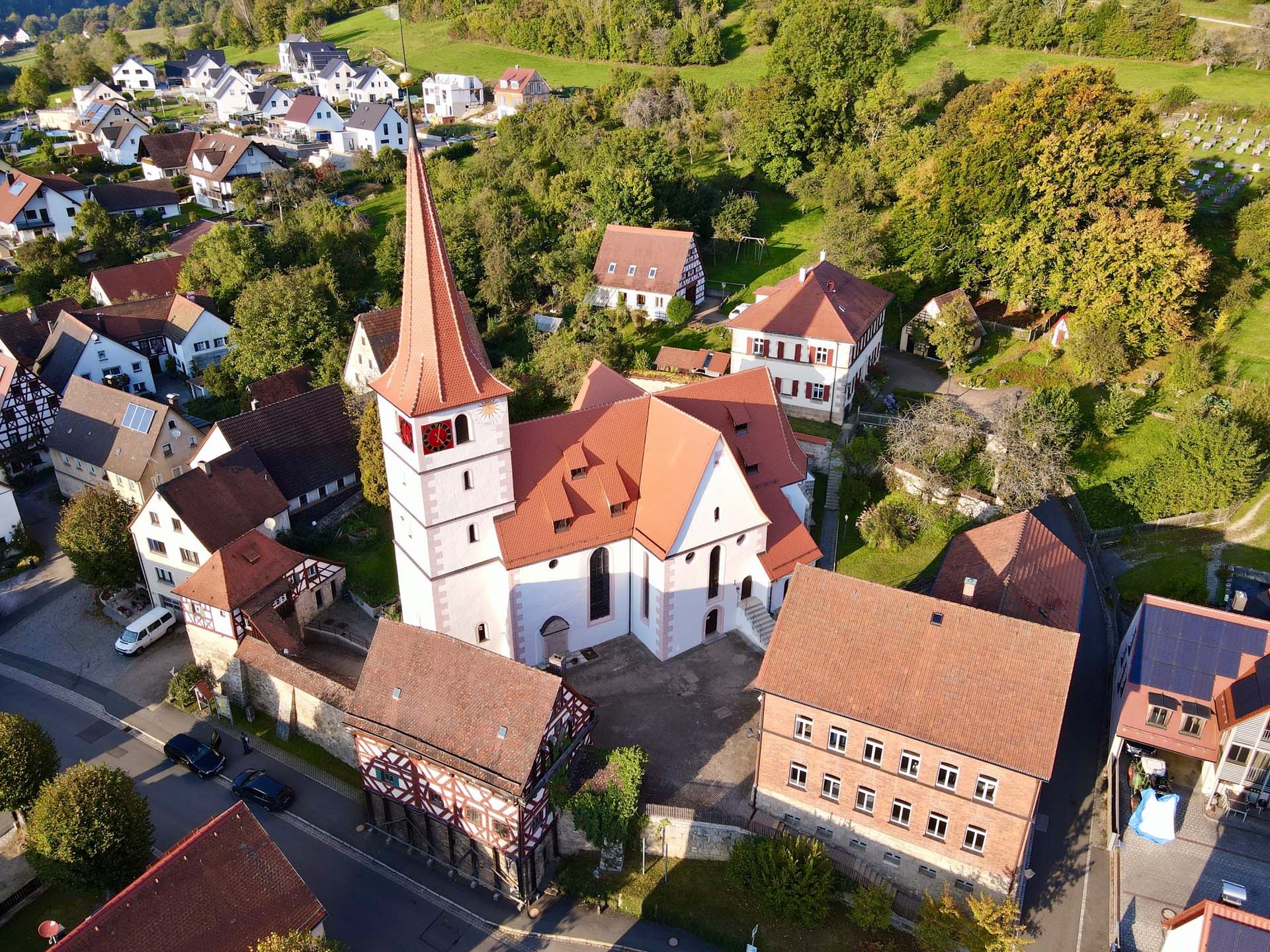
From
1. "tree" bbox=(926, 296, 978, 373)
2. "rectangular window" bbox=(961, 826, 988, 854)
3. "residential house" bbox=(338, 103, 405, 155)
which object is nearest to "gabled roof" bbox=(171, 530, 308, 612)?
"rectangular window" bbox=(961, 826, 988, 854)

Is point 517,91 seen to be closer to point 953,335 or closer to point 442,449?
point 953,335

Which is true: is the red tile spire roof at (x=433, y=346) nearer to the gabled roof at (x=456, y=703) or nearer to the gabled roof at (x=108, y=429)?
the gabled roof at (x=456, y=703)

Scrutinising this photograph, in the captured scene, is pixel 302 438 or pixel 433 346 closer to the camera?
pixel 433 346

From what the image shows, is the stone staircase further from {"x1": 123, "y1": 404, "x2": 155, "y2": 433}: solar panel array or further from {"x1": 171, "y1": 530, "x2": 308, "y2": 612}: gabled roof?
{"x1": 123, "y1": 404, "x2": 155, "y2": 433}: solar panel array

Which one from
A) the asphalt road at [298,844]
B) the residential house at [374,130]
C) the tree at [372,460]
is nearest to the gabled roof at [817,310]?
the tree at [372,460]

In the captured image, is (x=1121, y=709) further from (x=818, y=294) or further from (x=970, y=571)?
(x=818, y=294)

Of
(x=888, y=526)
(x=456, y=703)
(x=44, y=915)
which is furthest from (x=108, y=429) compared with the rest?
(x=888, y=526)
